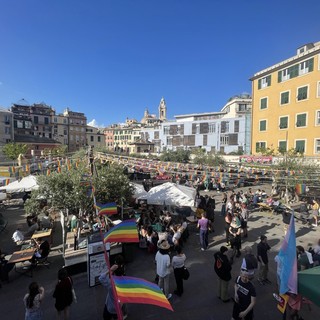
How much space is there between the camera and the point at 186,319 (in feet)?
17.7

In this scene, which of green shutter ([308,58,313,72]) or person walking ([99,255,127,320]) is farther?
green shutter ([308,58,313,72])

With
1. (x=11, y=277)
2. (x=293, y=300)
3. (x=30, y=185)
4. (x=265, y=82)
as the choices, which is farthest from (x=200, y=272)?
(x=265, y=82)

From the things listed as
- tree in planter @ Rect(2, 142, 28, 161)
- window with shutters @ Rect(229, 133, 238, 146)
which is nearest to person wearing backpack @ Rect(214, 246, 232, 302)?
tree in planter @ Rect(2, 142, 28, 161)

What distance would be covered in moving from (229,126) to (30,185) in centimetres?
6338

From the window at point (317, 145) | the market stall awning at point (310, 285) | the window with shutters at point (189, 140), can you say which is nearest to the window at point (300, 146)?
the window at point (317, 145)

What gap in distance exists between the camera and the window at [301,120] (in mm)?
27716

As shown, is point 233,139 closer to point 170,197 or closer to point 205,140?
point 205,140

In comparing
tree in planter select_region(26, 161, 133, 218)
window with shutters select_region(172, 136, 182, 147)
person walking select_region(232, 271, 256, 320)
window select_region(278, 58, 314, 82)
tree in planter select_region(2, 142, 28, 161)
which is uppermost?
window select_region(278, 58, 314, 82)

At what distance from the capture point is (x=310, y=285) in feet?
12.7

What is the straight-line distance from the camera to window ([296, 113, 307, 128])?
90.9 ft

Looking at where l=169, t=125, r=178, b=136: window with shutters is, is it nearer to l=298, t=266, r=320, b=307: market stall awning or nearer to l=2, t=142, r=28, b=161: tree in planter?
l=2, t=142, r=28, b=161: tree in planter

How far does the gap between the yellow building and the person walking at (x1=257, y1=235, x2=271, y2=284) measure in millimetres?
25736

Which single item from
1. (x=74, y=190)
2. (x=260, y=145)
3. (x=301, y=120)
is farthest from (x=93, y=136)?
(x=74, y=190)

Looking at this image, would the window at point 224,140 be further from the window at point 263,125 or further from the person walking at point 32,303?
the person walking at point 32,303
